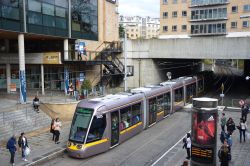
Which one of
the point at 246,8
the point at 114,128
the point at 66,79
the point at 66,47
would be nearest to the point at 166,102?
the point at 114,128

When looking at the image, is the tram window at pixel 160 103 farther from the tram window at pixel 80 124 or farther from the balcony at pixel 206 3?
the balcony at pixel 206 3

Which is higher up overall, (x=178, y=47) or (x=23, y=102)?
(x=178, y=47)

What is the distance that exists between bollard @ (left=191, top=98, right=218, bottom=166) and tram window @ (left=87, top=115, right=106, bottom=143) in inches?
222

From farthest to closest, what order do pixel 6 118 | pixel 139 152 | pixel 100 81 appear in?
pixel 100 81, pixel 6 118, pixel 139 152

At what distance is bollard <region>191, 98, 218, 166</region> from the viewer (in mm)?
11398

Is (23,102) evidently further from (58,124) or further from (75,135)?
(75,135)

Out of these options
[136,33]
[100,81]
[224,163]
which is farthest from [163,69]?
[136,33]

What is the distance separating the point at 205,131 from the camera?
1146cm

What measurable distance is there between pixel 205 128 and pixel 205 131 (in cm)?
12

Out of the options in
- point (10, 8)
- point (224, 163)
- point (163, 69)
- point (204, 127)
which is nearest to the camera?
point (204, 127)

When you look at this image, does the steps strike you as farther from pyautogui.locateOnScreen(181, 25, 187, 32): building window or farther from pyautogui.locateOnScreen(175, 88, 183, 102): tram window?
pyautogui.locateOnScreen(181, 25, 187, 32): building window

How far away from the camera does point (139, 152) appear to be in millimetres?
16766

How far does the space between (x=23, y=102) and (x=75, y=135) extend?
10.5m

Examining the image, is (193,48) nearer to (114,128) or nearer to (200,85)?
(200,85)
